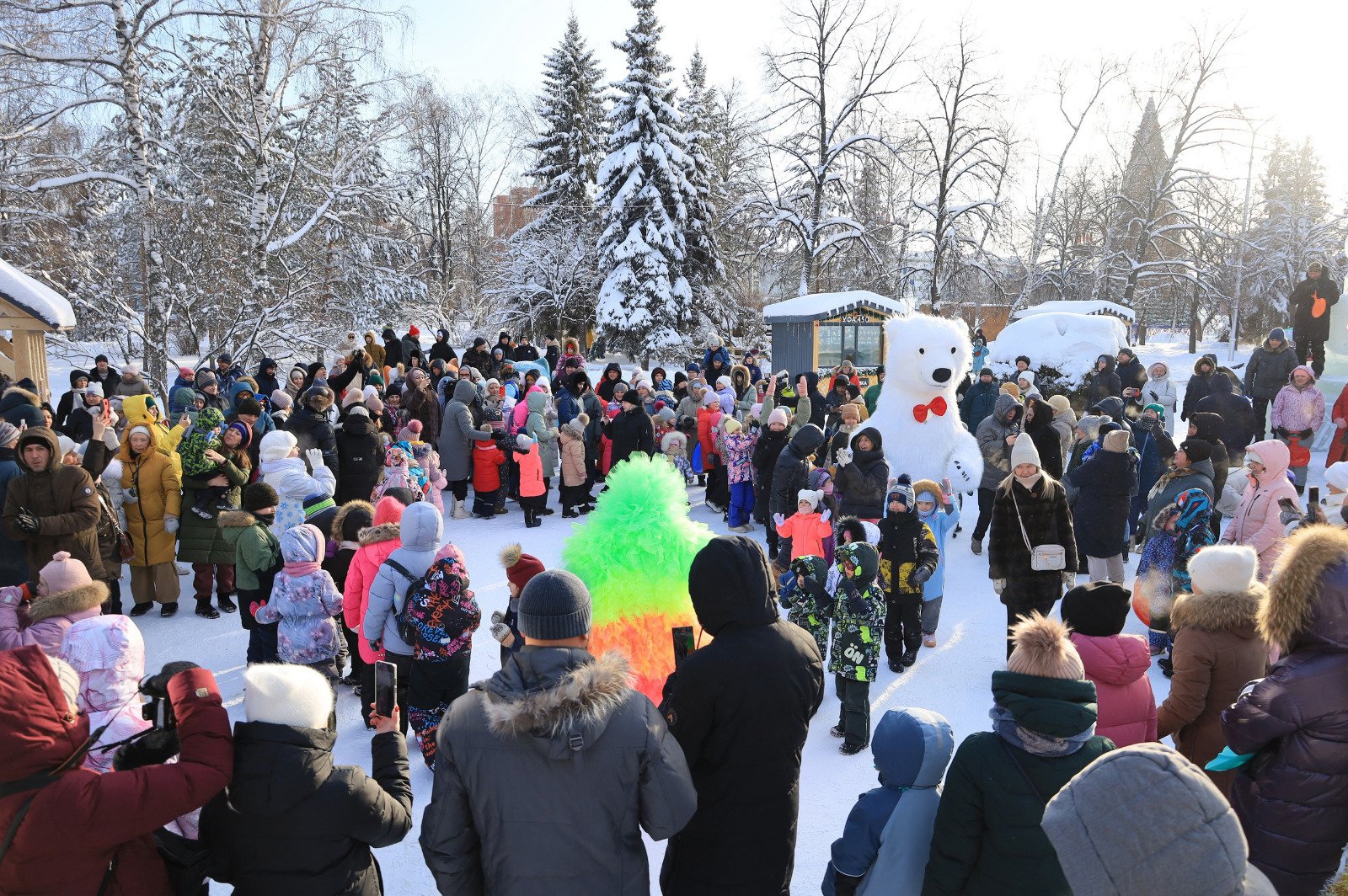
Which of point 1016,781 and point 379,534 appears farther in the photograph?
point 379,534

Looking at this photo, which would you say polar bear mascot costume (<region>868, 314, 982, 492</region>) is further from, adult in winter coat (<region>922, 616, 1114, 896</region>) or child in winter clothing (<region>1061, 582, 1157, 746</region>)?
adult in winter coat (<region>922, 616, 1114, 896</region>)

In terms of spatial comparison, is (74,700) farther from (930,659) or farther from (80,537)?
(930,659)

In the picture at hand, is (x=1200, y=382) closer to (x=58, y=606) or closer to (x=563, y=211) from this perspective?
(x=58, y=606)

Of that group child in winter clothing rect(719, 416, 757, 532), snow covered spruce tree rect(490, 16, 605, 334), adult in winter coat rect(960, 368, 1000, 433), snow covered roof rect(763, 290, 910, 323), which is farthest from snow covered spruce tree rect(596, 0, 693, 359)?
child in winter clothing rect(719, 416, 757, 532)

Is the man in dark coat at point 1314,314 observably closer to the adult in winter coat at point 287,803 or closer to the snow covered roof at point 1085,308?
the snow covered roof at point 1085,308

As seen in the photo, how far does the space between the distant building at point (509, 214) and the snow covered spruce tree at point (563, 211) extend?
289 inches

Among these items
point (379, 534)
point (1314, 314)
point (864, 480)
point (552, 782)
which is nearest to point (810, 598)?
point (864, 480)

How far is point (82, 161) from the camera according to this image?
14031 millimetres

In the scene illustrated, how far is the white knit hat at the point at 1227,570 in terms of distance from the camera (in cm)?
332

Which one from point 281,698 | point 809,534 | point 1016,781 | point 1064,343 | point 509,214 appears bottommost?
point 809,534

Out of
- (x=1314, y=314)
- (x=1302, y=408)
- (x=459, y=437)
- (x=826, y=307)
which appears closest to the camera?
(x=1302, y=408)

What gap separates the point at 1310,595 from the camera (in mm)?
2598

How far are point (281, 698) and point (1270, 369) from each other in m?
12.9

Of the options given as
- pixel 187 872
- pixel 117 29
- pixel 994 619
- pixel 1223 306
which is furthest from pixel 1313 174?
pixel 187 872
